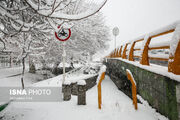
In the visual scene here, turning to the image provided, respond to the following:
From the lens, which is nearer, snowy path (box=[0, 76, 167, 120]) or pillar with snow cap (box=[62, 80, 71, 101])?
snowy path (box=[0, 76, 167, 120])

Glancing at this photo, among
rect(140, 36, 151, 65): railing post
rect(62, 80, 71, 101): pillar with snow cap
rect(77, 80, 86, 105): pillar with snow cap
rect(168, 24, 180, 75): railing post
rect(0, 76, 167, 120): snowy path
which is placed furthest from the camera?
rect(62, 80, 71, 101): pillar with snow cap

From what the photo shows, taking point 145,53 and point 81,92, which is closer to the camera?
point 145,53

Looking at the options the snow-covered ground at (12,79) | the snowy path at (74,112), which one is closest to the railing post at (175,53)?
the snowy path at (74,112)

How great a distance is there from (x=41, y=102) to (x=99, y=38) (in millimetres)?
14224

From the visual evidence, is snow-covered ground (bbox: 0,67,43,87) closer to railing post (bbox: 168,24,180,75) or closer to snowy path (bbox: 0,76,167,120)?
snowy path (bbox: 0,76,167,120)

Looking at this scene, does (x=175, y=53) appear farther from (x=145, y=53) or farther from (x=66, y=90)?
(x=66, y=90)

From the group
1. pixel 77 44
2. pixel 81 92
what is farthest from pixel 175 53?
pixel 77 44

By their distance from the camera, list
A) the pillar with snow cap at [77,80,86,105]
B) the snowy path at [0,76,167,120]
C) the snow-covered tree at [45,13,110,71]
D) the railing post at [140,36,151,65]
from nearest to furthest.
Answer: the snowy path at [0,76,167,120] → the railing post at [140,36,151,65] → the pillar with snow cap at [77,80,86,105] → the snow-covered tree at [45,13,110,71]

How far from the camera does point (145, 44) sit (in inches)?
127

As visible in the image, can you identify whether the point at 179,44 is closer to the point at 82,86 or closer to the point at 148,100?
the point at 148,100

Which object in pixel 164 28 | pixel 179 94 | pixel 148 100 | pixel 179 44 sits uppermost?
pixel 164 28

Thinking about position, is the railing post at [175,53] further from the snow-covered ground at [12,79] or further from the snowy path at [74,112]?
the snow-covered ground at [12,79]

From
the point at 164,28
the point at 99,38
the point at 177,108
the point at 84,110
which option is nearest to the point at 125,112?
the point at 84,110

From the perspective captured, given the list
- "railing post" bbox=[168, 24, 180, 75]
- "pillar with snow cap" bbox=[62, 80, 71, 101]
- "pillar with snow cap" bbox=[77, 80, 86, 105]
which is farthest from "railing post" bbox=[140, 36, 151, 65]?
"pillar with snow cap" bbox=[62, 80, 71, 101]
